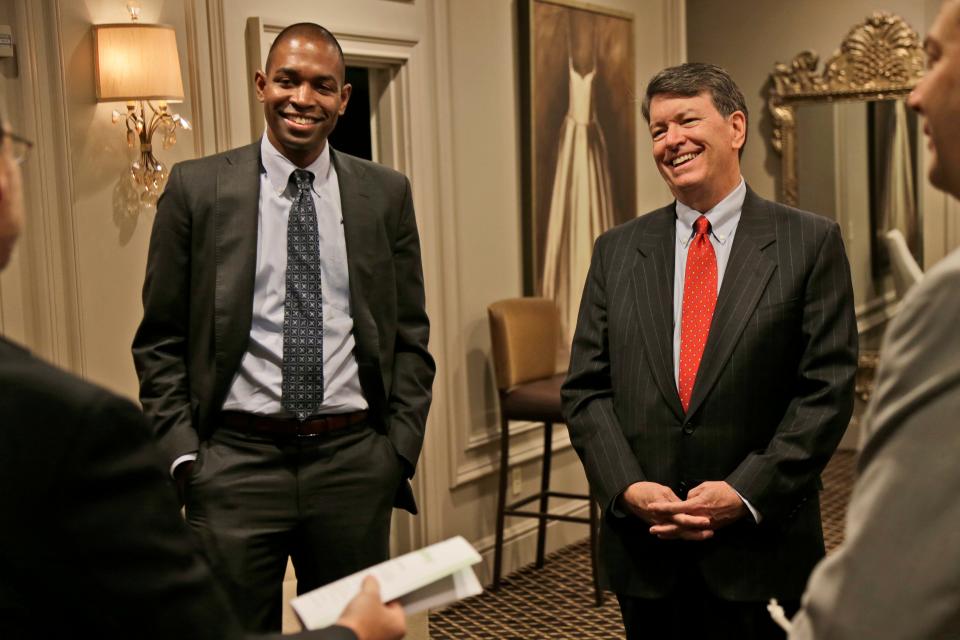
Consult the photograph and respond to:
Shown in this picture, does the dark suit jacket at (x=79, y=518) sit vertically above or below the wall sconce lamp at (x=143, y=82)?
below

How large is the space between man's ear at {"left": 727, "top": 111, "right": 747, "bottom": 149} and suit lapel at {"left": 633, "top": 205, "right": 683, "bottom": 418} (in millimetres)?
209

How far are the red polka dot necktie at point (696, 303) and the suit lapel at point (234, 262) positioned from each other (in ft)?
3.30

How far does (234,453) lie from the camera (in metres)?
2.78

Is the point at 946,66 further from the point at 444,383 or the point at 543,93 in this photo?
the point at 543,93

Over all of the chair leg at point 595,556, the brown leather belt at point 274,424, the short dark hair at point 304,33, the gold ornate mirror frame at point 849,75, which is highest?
the gold ornate mirror frame at point 849,75

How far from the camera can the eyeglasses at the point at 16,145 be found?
4.02 feet

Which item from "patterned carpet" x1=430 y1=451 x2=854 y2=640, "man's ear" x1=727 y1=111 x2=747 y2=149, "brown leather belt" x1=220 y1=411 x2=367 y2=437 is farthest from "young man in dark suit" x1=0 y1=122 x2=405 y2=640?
"patterned carpet" x1=430 y1=451 x2=854 y2=640

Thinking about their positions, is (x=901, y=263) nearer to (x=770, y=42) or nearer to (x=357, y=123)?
(x=770, y=42)

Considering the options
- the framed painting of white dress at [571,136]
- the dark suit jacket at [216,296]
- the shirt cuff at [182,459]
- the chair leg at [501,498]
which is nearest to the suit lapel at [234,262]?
the dark suit jacket at [216,296]

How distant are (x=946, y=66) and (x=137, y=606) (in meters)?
1.06

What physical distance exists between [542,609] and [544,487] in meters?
0.57

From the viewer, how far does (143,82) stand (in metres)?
3.46

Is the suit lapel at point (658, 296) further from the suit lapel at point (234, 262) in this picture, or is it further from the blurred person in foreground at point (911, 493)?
the blurred person in foreground at point (911, 493)

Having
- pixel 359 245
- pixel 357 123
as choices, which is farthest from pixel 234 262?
pixel 357 123
